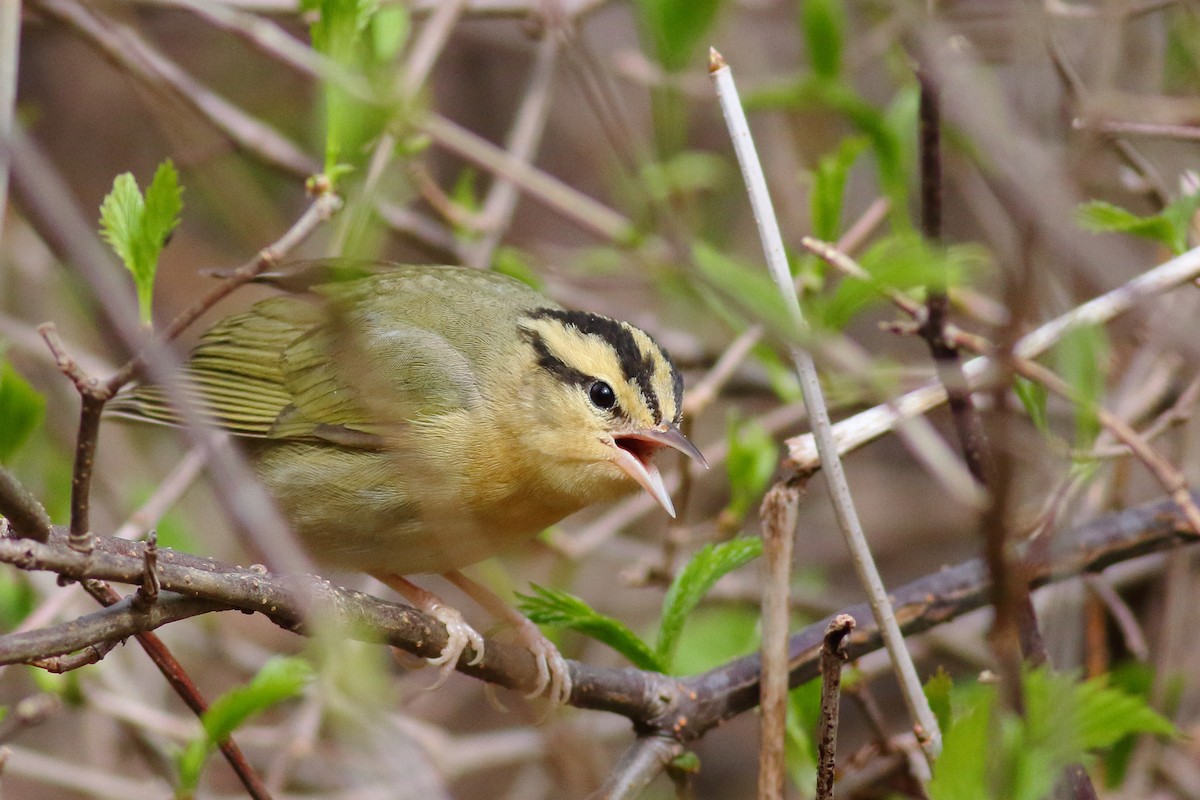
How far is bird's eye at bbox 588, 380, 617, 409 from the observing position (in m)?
4.06

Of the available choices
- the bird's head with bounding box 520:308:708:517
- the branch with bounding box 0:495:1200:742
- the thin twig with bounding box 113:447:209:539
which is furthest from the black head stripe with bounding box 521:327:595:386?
the thin twig with bounding box 113:447:209:539

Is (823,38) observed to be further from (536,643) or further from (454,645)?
(454,645)

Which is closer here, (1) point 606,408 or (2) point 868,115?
(2) point 868,115

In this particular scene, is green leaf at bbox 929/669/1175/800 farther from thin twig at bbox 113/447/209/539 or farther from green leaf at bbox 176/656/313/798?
thin twig at bbox 113/447/209/539

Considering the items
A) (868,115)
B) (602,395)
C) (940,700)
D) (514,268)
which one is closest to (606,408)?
(602,395)

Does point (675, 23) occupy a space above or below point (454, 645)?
above

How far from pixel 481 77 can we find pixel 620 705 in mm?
6737

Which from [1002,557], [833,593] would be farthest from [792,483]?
[833,593]

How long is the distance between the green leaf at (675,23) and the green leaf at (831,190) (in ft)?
2.68

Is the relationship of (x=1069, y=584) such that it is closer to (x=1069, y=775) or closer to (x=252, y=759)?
(x=1069, y=775)

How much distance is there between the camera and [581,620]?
3102 millimetres

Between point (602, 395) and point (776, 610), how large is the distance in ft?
4.28

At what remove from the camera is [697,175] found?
5477 millimetres

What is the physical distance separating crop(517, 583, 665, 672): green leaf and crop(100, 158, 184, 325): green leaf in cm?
113
